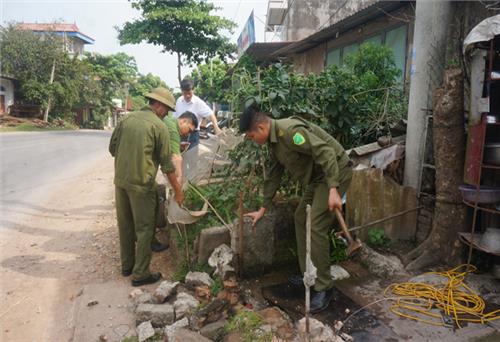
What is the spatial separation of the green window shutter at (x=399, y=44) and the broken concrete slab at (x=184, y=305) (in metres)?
6.67

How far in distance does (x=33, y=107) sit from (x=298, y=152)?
30.8m

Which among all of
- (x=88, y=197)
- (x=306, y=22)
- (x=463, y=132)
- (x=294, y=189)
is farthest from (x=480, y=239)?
(x=306, y=22)

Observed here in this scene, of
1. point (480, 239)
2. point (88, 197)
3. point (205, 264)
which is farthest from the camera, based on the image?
point (88, 197)

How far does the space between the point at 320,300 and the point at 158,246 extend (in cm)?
240

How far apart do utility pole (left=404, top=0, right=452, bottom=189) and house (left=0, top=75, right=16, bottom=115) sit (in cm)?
2898

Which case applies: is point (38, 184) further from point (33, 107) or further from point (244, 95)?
point (33, 107)

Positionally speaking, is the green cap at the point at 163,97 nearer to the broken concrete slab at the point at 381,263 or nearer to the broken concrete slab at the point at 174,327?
the broken concrete slab at the point at 174,327

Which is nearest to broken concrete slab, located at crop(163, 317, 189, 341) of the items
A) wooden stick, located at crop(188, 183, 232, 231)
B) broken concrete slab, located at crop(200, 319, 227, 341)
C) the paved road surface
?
broken concrete slab, located at crop(200, 319, 227, 341)

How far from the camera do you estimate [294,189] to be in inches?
181

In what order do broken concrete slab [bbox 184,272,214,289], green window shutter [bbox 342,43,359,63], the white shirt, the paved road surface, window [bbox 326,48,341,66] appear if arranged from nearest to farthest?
1. broken concrete slab [bbox 184,272,214,289]
2. the white shirt
3. the paved road surface
4. green window shutter [bbox 342,43,359,63]
5. window [bbox 326,48,341,66]

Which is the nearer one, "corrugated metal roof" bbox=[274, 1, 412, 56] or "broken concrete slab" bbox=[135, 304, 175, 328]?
"broken concrete slab" bbox=[135, 304, 175, 328]

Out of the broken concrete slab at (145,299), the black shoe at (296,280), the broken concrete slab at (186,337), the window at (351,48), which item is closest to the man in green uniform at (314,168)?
the black shoe at (296,280)

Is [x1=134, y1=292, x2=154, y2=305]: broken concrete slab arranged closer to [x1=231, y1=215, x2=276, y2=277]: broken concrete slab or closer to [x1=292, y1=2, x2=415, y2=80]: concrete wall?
[x1=231, y1=215, x2=276, y2=277]: broken concrete slab

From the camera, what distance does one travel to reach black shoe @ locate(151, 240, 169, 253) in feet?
15.8
